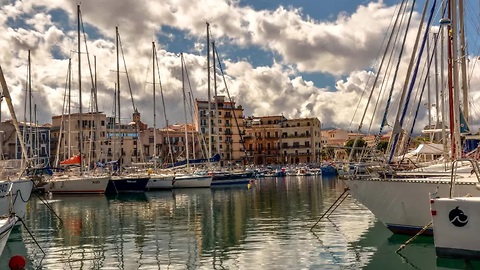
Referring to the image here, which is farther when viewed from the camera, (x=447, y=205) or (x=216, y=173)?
(x=216, y=173)

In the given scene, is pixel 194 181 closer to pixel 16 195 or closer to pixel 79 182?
pixel 79 182

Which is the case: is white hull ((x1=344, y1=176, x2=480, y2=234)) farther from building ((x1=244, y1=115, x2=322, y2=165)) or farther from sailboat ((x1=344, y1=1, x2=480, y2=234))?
building ((x1=244, y1=115, x2=322, y2=165))

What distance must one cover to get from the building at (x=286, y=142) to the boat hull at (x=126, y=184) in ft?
302

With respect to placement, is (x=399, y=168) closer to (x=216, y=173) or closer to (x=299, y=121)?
(x=216, y=173)

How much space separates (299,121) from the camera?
161m

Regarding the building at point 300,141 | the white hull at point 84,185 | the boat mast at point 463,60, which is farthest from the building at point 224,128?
the boat mast at point 463,60

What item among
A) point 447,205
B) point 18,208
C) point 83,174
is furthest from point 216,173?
point 447,205

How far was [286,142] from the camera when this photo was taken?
528ft

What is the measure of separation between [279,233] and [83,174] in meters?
43.4

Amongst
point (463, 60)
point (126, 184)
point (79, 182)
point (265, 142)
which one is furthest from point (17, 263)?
point (265, 142)

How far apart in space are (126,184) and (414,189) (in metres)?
48.0

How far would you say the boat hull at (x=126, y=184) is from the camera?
6750 centimetres

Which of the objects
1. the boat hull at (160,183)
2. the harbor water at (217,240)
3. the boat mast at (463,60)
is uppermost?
the boat mast at (463,60)

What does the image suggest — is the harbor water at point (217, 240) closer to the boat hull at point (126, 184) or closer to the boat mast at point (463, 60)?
the boat mast at point (463, 60)
